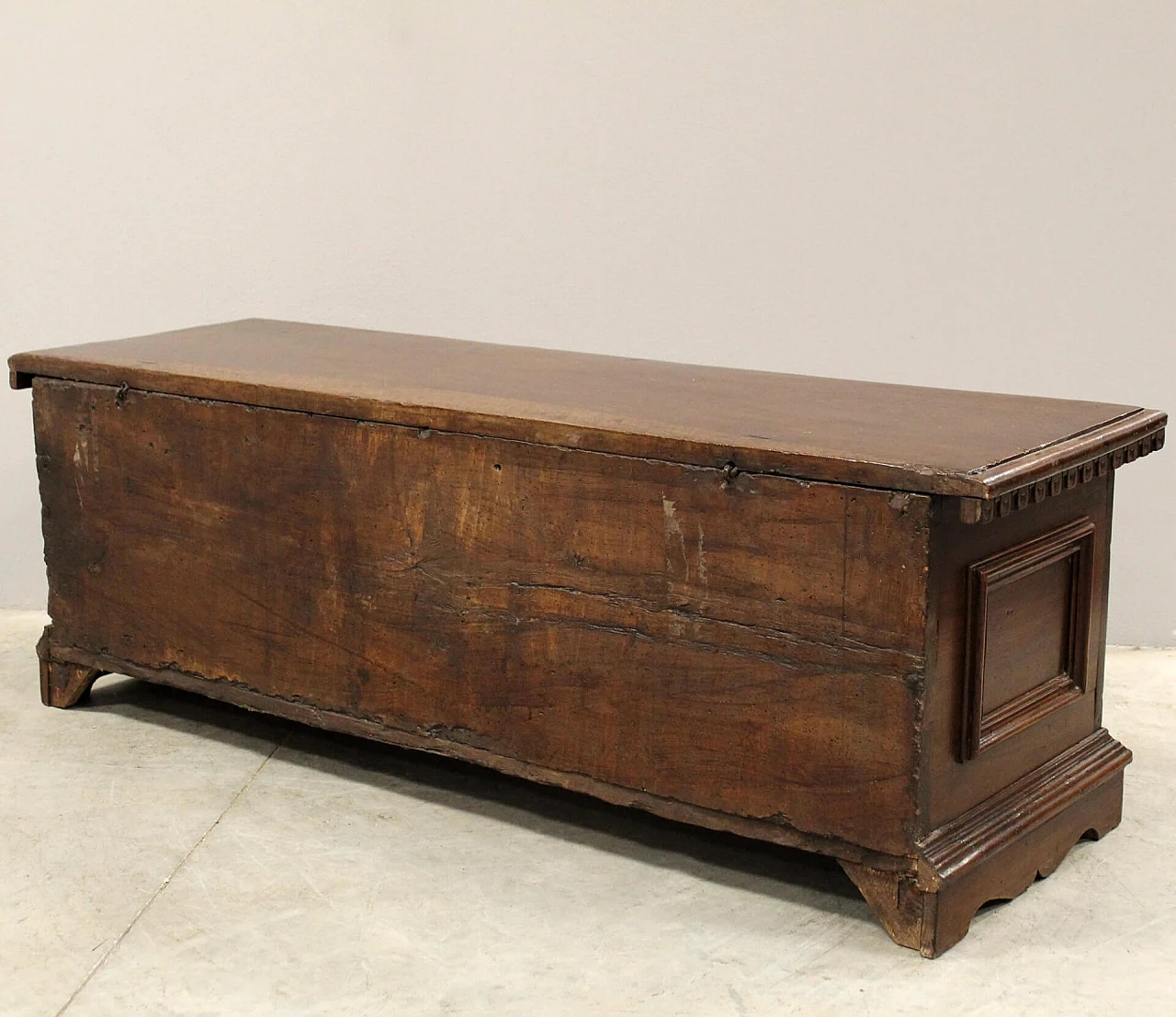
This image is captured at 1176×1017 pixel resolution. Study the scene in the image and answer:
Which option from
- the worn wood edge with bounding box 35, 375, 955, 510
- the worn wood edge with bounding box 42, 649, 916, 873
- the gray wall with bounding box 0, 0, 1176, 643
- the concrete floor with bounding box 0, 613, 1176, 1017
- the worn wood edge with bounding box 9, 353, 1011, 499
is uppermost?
the gray wall with bounding box 0, 0, 1176, 643

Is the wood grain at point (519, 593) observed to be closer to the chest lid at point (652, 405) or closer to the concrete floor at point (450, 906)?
the chest lid at point (652, 405)

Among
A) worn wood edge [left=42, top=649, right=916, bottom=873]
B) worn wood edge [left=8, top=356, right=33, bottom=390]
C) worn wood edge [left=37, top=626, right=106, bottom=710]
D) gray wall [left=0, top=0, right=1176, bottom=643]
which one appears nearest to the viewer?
worn wood edge [left=42, top=649, right=916, bottom=873]

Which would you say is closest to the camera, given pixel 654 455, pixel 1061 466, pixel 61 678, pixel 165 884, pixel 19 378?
pixel 1061 466

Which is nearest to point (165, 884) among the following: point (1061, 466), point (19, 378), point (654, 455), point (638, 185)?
point (654, 455)

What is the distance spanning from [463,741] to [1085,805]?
0.97 metres

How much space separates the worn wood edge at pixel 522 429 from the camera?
2221 mm

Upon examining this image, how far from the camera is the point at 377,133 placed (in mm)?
3777

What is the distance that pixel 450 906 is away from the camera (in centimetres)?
246

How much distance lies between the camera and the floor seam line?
2.24m

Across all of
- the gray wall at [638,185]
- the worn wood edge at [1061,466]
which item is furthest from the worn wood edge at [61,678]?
the worn wood edge at [1061,466]

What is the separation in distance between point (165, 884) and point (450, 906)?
1.42 feet

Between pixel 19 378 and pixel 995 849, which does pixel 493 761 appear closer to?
pixel 995 849

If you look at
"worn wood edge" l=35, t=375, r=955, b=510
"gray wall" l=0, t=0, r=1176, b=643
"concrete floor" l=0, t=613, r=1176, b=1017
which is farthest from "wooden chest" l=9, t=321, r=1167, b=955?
"gray wall" l=0, t=0, r=1176, b=643

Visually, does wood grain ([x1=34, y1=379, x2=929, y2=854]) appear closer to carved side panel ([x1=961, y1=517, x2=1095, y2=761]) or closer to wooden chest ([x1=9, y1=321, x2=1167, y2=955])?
wooden chest ([x1=9, y1=321, x2=1167, y2=955])
